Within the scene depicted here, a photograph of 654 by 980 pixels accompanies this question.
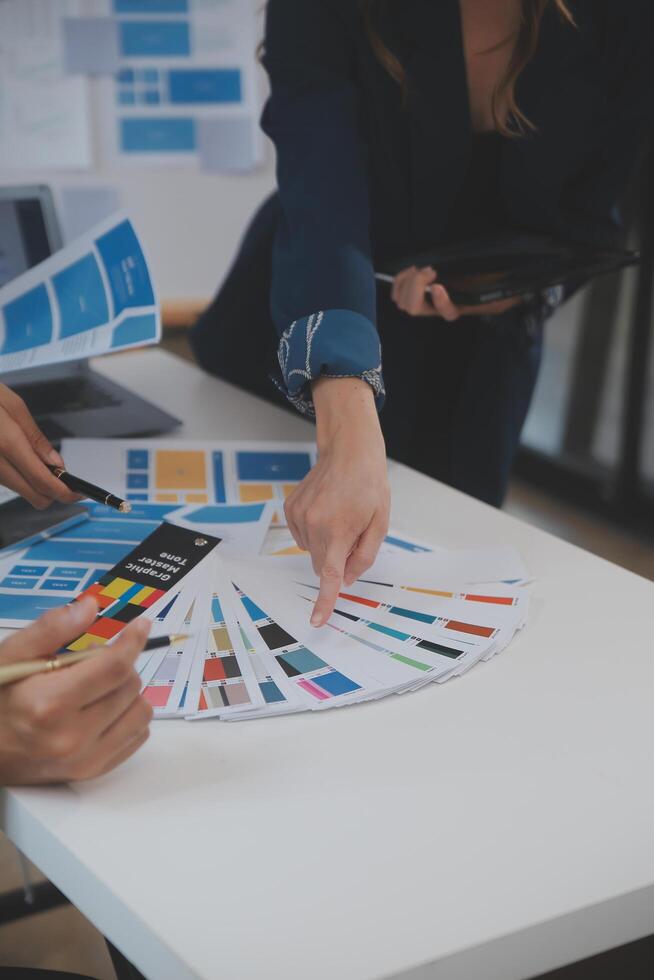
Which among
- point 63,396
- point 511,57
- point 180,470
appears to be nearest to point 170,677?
point 180,470

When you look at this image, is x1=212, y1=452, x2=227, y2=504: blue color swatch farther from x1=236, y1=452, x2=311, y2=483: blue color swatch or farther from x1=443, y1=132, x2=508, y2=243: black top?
x1=443, y1=132, x2=508, y2=243: black top

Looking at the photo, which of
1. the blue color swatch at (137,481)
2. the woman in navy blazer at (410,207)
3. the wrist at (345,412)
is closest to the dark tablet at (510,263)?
the woman in navy blazer at (410,207)

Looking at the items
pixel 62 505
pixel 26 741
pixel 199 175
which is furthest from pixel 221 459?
pixel 199 175

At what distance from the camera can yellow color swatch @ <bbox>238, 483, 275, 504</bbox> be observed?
0.93 metres

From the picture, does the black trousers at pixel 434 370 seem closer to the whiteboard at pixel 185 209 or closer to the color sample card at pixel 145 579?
the color sample card at pixel 145 579

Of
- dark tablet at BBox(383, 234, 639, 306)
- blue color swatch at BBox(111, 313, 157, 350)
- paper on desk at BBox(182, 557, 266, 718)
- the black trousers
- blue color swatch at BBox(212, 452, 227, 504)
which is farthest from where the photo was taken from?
the black trousers

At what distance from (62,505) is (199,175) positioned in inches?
70.7

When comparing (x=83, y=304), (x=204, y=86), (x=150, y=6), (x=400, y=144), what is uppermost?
(x=150, y=6)

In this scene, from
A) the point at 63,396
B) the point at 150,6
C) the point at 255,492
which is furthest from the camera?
the point at 150,6

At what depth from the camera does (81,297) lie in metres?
0.91

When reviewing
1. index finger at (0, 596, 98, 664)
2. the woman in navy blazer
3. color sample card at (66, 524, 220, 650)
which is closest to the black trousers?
the woman in navy blazer

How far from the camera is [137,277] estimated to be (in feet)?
2.86

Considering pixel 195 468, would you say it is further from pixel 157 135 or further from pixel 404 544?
pixel 157 135

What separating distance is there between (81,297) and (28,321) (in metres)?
0.07
